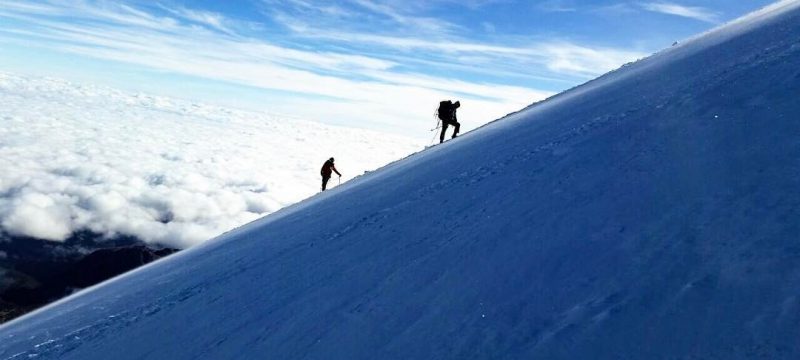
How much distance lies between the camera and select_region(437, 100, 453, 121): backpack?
19.5m

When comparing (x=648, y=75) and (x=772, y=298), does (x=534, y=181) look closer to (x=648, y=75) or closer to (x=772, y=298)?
(x=772, y=298)

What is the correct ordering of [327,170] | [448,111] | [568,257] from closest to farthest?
[568,257], [448,111], [327,170]

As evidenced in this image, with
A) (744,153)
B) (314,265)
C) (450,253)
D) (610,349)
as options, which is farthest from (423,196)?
(610,349)

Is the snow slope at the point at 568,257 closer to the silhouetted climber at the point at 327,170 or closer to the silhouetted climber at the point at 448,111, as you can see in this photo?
the silhouetted climber at the point at 448,111

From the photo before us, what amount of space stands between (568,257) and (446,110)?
15353 millimetres

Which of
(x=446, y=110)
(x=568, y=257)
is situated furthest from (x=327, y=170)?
(x=568, y=257)

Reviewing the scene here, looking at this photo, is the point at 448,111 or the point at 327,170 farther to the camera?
the point at 327,170

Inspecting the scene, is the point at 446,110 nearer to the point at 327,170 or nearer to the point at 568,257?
the point at 327,170

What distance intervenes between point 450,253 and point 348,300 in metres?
1.24

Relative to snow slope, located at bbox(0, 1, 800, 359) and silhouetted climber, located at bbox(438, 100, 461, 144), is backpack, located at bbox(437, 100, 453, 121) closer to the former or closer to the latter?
silhouetted climber, located at bbox(438, 100, 461, 144)

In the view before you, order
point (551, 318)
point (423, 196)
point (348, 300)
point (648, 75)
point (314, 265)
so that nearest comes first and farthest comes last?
point (551, 318) < point (348, 300) < point (314, 265) < point (423, 196) < point (648, 75)

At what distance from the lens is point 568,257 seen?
4.62 meters

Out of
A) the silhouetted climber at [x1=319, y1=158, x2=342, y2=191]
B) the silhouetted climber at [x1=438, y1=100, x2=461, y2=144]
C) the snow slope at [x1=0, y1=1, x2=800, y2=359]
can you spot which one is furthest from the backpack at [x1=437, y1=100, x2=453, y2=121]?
the snow slope at [x1=0, y1=1, x2=800, y2=359]

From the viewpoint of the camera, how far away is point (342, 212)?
1145 centimetres
